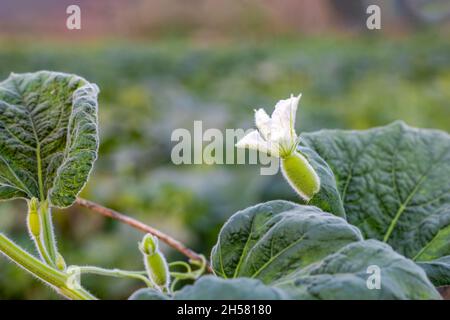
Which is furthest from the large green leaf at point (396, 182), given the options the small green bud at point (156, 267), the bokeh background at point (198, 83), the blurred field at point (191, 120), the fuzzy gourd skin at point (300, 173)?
the blurred field at point (191, 120)

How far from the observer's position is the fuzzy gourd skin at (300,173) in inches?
27.3

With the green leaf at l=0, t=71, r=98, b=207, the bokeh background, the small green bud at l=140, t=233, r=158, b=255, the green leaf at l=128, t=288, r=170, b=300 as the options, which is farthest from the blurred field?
the green leaf at l=128, t=288, r=170, b=300

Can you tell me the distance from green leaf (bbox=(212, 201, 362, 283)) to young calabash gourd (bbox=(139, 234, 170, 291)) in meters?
0.07

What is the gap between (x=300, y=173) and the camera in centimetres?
69

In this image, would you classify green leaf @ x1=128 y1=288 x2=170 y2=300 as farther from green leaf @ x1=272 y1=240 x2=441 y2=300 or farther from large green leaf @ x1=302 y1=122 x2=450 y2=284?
large green leaf @ x1=302 y1=122 x2=450 y2=284

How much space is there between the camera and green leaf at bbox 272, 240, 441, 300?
0.51 m

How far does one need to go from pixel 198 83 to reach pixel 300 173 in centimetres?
509

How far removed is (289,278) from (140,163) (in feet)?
7.13

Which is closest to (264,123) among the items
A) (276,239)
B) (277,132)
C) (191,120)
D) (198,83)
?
(277,132)

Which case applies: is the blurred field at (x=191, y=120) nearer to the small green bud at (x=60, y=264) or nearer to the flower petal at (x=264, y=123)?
the small green bud at (x=60, y=264)

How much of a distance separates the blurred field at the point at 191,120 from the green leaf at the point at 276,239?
52.6 inches
